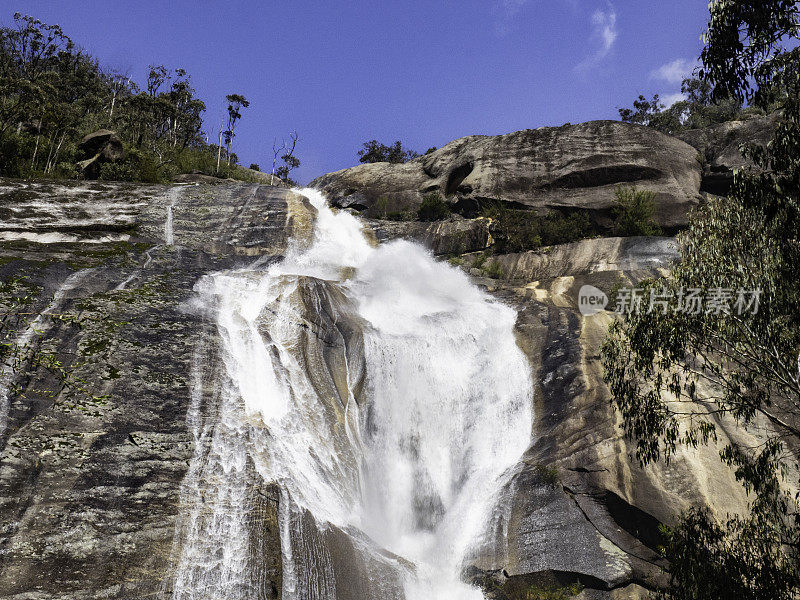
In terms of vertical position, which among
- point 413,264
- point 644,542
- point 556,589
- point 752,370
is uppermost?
point 413,264

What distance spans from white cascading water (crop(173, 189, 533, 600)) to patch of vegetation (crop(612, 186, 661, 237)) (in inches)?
423

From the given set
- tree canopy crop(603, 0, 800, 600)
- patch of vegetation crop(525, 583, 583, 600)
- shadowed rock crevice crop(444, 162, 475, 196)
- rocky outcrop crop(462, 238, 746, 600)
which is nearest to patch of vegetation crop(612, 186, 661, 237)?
shadowed rock crevice crop(444, 162, 475, 196)

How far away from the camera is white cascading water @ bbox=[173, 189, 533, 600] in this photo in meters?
10.6

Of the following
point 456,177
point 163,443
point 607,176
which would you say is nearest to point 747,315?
point 163,443

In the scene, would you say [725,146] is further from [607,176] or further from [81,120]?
[81,120]

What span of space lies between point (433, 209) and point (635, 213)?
488 inches

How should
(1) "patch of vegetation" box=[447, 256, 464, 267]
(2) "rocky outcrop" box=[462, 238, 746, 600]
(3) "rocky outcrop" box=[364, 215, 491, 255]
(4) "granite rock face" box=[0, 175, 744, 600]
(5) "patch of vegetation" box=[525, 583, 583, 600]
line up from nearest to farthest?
(4) "granite rock face" box=[0, 175, 744, 600], (5) "patch of vegetation" box=[525, 583, 583, 600], (2) "rocky outcrop" box=[462, 238, 746, 600], (1) "patch of vegetation" box=[447, 256, 464, 267], (3) "rocky outcrop" box=[364, 215, 491, 255]

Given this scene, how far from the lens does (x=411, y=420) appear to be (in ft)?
54.6

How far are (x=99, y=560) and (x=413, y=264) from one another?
2143cm

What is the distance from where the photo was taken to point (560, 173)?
1307 inches

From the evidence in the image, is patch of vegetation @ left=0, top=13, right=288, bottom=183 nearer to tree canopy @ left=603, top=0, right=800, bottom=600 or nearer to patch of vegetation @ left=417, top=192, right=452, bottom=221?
patch of vegetation @ left=417, top=192, right=452, bottom=221

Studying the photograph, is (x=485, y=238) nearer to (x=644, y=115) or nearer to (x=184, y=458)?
(x=184, y=458)

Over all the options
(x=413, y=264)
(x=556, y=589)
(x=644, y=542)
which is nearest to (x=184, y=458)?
(x=556, y=589)

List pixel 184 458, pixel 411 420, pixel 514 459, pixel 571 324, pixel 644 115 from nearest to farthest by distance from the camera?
1. pixel 184 458
2. pixel 514 459
3. pixel 411 420
4. pixel 571 324
5. pixel 644 115
